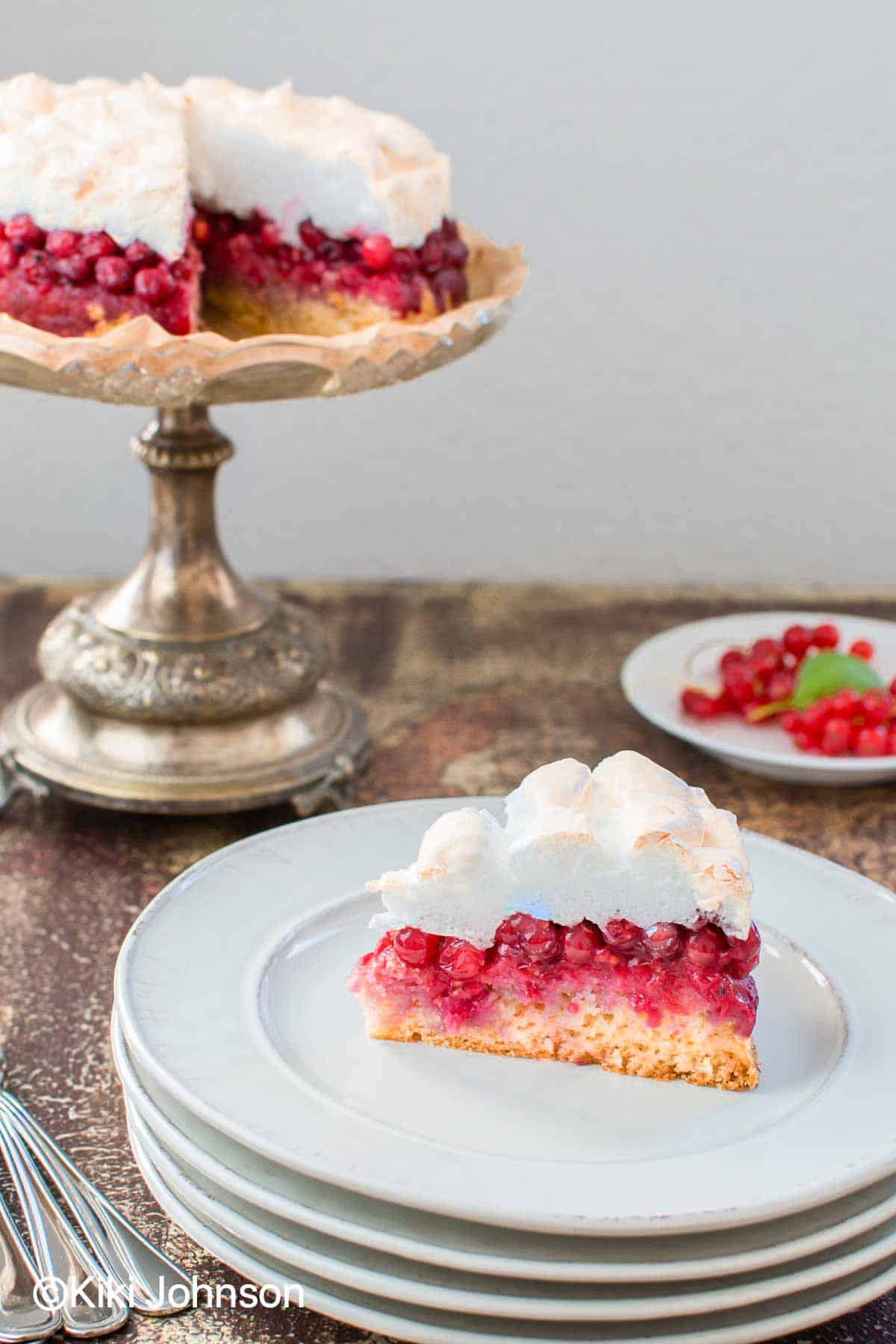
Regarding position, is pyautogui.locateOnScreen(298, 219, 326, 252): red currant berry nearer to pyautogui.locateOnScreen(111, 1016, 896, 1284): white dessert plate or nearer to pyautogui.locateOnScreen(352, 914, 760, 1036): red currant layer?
pyautogui.locateOnScreen(352, 914, 760, 1036): red currant layer

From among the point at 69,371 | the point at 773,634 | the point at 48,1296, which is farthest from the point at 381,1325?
the point at 773,634

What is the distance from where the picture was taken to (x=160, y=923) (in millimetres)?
932

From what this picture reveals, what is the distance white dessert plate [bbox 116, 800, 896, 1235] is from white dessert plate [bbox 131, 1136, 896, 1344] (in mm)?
52

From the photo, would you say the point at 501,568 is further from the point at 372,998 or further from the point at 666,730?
the point at 372,998

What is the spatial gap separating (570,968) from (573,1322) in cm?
22

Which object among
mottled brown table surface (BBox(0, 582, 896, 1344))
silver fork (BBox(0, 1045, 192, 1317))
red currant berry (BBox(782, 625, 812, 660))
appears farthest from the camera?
red currant berry (BBox(782, 625, 812, 660))

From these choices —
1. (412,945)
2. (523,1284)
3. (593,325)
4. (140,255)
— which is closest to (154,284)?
(140,255)

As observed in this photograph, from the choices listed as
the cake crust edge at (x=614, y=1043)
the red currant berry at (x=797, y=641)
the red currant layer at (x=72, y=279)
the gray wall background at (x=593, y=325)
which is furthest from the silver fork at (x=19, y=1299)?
the gray wall background at (x=593, y=325)

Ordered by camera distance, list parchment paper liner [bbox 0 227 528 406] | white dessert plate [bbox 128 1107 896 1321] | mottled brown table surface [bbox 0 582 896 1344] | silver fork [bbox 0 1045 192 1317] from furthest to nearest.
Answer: parchment paper liner [bbox 0 227 528 406] → mottled brown table surface [bbox 0 582 896 1344] → silver fork [bbox 0 1045 192 1317] → white dessert plate [bbox 128 1107 896 1321]

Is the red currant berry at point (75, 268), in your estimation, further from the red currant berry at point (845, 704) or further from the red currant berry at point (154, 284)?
the red currant berry at point (845, 704)

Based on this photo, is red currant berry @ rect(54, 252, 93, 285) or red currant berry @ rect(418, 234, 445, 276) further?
red currant berry @ rect(418, 234, 445, 276)

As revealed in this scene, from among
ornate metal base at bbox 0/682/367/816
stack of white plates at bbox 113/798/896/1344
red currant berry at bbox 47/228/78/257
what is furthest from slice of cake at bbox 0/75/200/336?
stack of white plates at bbox 113/798/896/1344

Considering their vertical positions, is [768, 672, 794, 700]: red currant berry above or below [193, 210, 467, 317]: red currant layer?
below

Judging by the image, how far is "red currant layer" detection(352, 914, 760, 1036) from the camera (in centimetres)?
87
